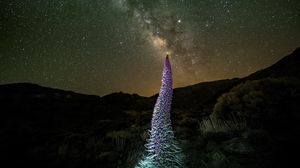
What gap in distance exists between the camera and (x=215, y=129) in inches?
328

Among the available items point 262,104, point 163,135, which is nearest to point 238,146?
point 163,135

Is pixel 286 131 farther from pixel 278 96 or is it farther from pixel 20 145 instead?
pixel 20 145

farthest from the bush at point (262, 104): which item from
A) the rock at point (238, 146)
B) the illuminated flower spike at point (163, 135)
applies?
the illuminated flower spike at point (163, 135)

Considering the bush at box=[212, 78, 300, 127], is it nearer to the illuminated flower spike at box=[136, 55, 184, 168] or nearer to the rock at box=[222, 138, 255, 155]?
the rock at box=[222, 138, 255, 155]

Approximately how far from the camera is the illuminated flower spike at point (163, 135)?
5.51 m

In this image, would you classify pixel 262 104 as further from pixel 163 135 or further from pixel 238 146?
pixel 163 135

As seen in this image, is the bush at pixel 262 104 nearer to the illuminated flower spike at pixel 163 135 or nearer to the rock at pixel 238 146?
the rock at pixel 238 146

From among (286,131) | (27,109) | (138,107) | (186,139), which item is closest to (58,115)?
(27,109)

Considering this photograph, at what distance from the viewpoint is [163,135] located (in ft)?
19.2

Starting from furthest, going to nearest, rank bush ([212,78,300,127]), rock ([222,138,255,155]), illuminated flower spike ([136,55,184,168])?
bush ([212,78,300,127]), rock ([222,138,255,155]), illuminated flower spike ([136,55,184,168])

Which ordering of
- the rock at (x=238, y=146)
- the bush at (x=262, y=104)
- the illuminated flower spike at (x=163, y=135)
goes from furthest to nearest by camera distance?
1. the bush at (x=262, y=104)
2. the rock at (x=238, y=146)
3. the illuminated flower spike at (x=163, y=135)

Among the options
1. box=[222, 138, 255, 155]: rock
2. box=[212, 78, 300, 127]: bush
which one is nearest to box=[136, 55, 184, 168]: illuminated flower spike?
box=[222, 138, 255, 155]: rock

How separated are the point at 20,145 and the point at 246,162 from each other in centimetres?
1043

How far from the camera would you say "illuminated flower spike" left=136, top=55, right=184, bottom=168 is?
5512mm
